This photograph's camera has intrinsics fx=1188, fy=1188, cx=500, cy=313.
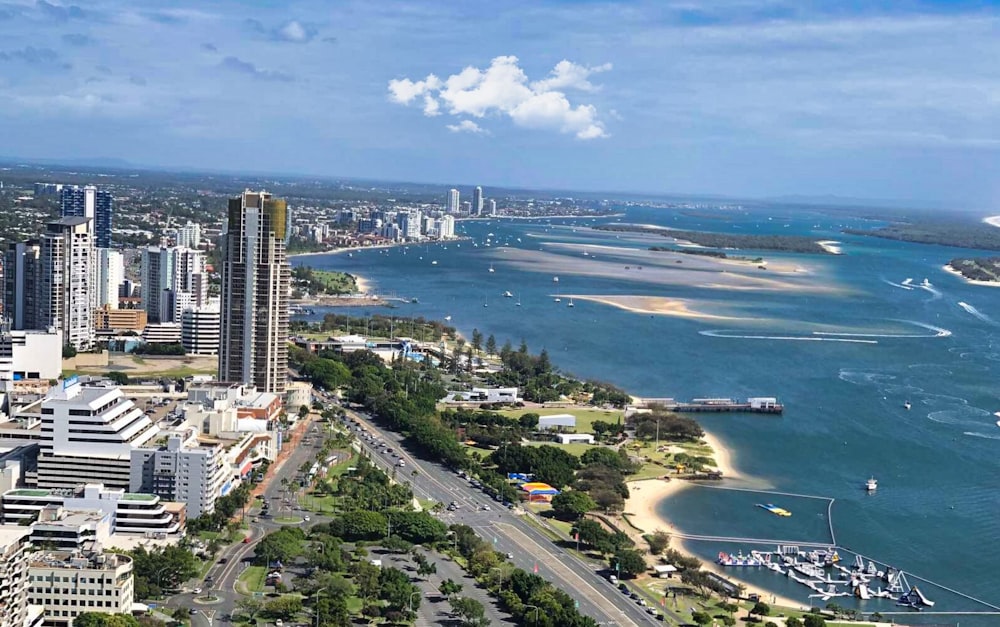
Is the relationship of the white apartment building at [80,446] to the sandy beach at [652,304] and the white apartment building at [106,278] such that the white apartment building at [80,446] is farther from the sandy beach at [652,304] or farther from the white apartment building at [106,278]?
the sandy beach at [652,304]

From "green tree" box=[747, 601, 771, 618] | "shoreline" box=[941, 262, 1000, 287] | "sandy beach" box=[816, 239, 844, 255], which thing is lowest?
"green tree" box=[747, 601, 771, 618]

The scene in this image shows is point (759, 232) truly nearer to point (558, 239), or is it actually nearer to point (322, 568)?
point (558, 239)

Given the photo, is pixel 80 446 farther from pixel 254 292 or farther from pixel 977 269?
pixel 977 269

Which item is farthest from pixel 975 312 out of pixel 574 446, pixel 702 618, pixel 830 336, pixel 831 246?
pixel 702 618

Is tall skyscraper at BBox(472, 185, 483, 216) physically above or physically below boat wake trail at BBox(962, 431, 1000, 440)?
above

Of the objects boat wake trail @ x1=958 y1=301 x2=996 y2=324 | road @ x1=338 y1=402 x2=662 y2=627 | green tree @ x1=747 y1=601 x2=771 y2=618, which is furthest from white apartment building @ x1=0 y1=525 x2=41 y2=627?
boat wake trail @ x1=958 y1=301 x2=996 y2=324

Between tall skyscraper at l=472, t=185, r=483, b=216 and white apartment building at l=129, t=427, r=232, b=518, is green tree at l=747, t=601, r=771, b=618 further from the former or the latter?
tall skyscraper at l=472, t=185, r=483, b=216

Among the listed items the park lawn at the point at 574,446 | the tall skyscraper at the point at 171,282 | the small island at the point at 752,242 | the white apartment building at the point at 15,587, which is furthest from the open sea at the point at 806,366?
the white apartment building at the point at 15,587
